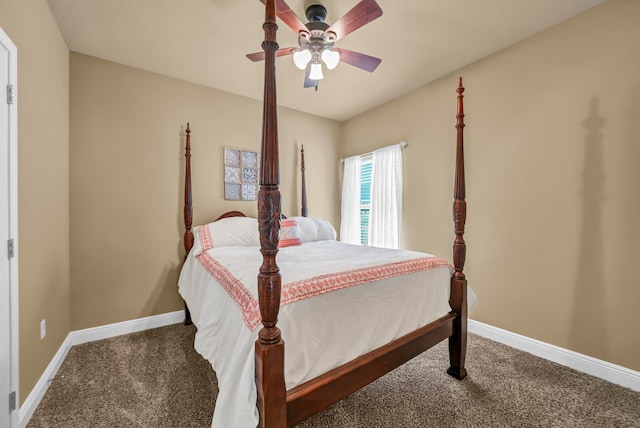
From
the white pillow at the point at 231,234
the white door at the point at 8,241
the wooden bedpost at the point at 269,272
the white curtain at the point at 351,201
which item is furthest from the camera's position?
the white curtain at the point at 351,201

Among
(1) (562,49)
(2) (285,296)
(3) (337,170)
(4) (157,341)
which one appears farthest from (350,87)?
(4) (157,341)

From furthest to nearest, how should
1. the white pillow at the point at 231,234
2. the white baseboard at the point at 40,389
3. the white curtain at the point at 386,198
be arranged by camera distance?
the white curtain at the point at 386,198 → the white pillow at the point at 231,234 → the white baseboard at the point at 40,389

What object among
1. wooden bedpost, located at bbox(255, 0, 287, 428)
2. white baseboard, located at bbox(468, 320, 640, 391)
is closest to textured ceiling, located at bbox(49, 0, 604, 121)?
wooden bedpost, located at bbox(255, 0, 287, 428)

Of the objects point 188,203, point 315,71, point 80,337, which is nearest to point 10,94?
point 188,203

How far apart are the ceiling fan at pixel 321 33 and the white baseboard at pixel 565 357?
2.61 meters

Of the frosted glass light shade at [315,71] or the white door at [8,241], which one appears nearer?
the white door at [8,241]

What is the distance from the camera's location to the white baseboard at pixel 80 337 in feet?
5.04

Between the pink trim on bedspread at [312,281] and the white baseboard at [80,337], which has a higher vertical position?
the pink trim on bedspread at [312,281]

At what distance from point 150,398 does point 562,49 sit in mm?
3923

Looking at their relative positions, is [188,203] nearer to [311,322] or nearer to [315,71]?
[315,71]

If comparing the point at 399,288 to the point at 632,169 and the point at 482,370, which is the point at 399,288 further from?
the point at 632,169

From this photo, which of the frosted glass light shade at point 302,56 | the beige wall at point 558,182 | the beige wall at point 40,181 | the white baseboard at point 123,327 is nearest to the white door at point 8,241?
the beige wall at point 40,181

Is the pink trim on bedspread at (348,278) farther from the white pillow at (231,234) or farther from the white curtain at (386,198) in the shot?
the white curtain at (386,198)

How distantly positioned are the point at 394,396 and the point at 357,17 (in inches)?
95.1
